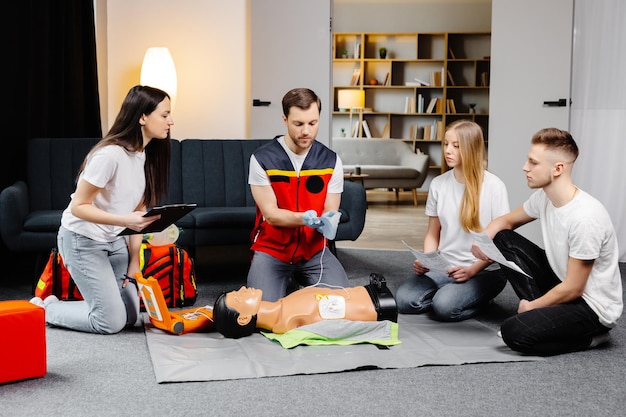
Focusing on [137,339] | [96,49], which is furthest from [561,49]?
[137,339]

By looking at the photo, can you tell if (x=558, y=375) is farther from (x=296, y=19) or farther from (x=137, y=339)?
(x=296, y=19)

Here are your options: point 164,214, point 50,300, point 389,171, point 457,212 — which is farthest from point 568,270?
point 389,171

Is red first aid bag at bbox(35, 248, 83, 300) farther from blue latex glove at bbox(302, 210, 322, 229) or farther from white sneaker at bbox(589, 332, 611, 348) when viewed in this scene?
white sneaker at bbox(589, 332, 611, 348)

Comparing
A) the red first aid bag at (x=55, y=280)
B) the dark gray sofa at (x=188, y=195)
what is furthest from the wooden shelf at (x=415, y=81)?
the red first aid bag at (x=55, y=280)

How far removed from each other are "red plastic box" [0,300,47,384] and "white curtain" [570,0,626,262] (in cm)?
382

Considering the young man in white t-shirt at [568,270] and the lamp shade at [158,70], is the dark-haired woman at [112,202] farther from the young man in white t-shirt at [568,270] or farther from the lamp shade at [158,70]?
the lamp shade at [158,70]

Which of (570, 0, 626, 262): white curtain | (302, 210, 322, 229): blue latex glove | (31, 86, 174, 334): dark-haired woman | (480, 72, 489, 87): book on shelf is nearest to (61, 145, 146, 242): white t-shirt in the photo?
(31, 86, 174, 334): dark-haired woman

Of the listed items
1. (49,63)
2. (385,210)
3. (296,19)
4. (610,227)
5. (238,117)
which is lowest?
(385,210)

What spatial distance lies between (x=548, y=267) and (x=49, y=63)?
341cm

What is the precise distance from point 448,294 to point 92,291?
149 centimetres

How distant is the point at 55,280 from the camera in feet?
11.5

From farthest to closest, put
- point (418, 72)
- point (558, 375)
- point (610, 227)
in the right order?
1. point (418, 72)
2. point (610, 227)
3. point (558, 375)

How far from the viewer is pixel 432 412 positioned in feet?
7.45

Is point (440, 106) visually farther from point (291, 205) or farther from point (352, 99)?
point (291, 205)
